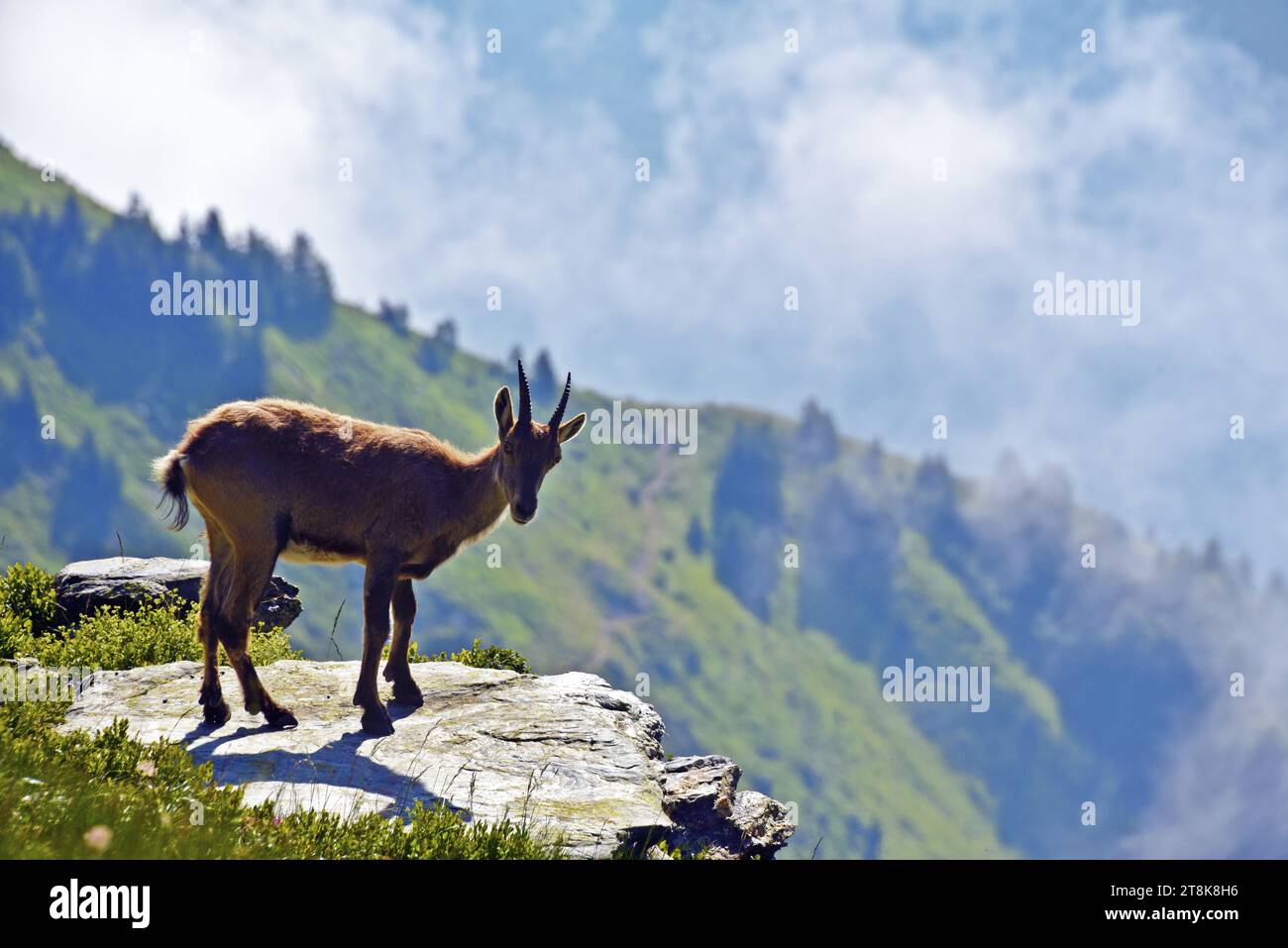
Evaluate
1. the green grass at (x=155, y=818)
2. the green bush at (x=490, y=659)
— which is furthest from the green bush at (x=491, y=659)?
the green grass at (x=155, y=818)

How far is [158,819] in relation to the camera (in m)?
12.3

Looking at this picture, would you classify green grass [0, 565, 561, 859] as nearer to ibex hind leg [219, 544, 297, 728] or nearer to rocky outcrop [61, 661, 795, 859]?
rocky outcrop [61, 661, 795, 859]

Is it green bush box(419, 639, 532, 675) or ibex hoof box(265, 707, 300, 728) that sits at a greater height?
ibex hoof box(265, 707, 300, 728)

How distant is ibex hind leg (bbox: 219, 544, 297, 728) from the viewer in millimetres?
17547

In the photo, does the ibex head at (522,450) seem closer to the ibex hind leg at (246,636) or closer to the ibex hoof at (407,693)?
the ibex hoof at (407,693)

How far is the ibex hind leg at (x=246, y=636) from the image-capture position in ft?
57.6

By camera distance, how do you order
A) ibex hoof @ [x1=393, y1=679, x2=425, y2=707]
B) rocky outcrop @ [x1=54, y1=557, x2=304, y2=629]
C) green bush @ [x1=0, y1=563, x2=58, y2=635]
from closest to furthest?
1. ibex hoof @ [x1=393, y1=679, x2=425, y2=707]
2. green bush @ [x1=0, y1=563, x2=58, y2=635]
3. rocky outcrop @ [x1=54, y1=557, x2=304, y2=629]

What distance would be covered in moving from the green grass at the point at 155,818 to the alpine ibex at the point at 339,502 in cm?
222

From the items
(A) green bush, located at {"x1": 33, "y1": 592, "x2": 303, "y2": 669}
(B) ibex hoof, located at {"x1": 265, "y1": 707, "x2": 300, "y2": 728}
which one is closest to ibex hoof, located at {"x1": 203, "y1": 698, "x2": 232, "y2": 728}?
(B) ibex hoof, located at {"x1": 265, "y1": 707, "x2": 300, "y2": 728}

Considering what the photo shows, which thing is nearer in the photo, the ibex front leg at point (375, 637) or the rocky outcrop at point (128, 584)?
the ibex front leg at point (375, 637)

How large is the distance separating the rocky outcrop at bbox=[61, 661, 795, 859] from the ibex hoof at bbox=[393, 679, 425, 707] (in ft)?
0.92

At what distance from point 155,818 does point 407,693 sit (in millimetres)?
6850
